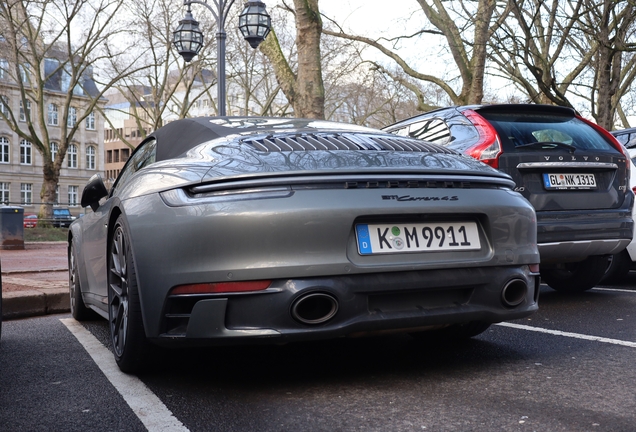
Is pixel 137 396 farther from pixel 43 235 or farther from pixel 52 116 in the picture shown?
pixel 52 116

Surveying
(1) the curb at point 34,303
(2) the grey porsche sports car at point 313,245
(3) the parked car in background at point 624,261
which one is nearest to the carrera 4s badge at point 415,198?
(2) the grey porsche sports car at point 313,245

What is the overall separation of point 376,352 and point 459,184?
113 cm

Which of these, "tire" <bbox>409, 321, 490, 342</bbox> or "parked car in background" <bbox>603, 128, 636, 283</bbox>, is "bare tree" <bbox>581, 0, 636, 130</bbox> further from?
"tire" <bbox>409, 321, 490, 342</bbox>

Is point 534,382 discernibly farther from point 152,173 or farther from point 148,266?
point 152,173

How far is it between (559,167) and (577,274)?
58.2 inches

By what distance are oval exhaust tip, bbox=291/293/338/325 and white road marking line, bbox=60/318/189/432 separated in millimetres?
630

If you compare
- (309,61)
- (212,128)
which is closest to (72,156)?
(309,61)

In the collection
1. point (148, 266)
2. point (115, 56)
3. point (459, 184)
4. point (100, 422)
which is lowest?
point (100, 422)

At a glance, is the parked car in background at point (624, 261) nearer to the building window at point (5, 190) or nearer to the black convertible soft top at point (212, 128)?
the black convertible soft top at point (212, 128)

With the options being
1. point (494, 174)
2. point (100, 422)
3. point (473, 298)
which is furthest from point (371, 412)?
point (494, 174)

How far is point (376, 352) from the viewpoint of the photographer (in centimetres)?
395

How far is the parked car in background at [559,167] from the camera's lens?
5.29 meters

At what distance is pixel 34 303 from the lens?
6.21m

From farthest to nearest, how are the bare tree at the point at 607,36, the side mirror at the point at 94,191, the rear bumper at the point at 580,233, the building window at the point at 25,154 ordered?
the building window at the point at 25,154
the bare tree at the point at 607,36
the rear bumper at the point at 580,233
the side mirror at the point at 94,191
